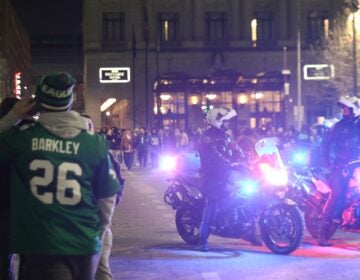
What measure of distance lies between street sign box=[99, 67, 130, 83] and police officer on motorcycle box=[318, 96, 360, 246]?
44.1 metres

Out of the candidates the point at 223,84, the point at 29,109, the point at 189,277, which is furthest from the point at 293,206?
the point at 223,84

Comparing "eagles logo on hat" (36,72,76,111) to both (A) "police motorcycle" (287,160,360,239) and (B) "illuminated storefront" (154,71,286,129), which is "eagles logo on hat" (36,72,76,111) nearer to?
(A) "police motorcycle" (287,160,360,239)

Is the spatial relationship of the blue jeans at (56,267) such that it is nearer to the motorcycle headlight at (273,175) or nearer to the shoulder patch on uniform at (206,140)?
the motorcycle headlight at (273,175)

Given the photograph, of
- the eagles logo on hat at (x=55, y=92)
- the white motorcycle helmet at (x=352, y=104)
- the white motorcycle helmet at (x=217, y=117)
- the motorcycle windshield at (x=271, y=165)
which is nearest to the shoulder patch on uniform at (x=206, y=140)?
the white motorcycle helmet at (x=217, y=117)

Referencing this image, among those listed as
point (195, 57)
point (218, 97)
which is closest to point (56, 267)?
point (218, 97)

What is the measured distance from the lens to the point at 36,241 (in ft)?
11.4

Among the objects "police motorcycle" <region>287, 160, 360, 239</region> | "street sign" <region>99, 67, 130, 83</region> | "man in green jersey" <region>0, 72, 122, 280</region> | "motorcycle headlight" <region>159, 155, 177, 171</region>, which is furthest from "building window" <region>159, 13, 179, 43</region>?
"man in green jersey" <region>0, 72, 122, 280</region>

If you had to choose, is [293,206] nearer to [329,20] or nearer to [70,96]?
[70,96]

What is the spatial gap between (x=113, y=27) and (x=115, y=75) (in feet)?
12.7

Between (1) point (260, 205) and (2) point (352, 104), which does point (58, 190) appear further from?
(2) point (352, 104)

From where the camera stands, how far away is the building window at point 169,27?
5353 centimetres

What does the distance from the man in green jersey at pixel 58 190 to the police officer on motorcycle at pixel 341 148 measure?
568 cm

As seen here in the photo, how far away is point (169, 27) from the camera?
54.0 meters

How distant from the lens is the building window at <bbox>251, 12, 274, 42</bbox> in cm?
5419
